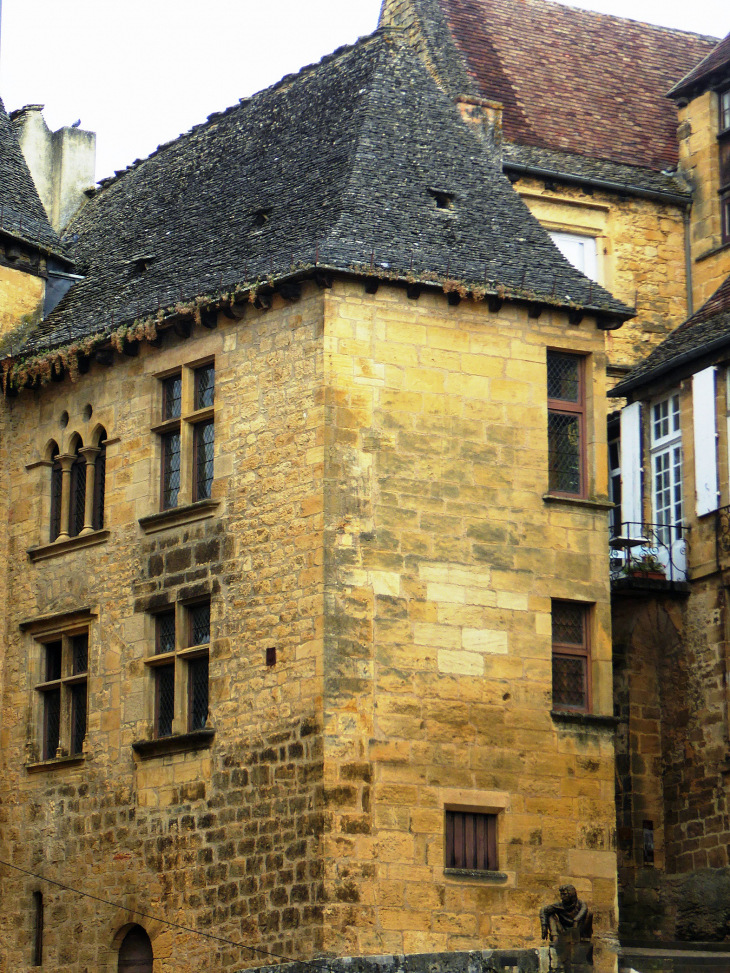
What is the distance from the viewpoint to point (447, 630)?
2345cm

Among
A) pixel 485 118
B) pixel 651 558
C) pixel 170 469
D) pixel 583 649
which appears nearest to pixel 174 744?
pixel 170 469

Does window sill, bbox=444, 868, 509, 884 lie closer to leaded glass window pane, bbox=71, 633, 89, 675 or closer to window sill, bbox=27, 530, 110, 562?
leaded glass window pane, bbox=71, 633, 89, 675

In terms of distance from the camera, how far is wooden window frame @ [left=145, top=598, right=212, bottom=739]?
24297 millimetres

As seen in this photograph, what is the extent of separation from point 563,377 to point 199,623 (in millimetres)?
5269

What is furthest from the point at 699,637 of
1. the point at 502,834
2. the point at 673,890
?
the point at 502,834

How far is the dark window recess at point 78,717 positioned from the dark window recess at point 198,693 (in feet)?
6.65

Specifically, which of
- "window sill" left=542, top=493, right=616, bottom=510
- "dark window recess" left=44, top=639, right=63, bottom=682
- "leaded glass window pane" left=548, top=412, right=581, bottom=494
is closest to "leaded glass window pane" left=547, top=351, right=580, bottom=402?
"leaded glass window pane" left=548, top=412, right=581, bottom=494

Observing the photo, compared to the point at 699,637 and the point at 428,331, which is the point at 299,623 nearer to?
the point at 428,331

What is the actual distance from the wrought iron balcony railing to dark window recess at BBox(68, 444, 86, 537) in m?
6.82

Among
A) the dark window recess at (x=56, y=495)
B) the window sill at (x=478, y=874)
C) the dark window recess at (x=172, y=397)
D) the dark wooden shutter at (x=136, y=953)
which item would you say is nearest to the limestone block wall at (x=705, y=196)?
the dark window recess at (x=172, y=397)

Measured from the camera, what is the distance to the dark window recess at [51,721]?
26266mm

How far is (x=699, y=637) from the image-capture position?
1050 inches

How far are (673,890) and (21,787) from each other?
8218mm

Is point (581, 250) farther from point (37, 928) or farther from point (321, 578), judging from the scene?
point (37, 928)
